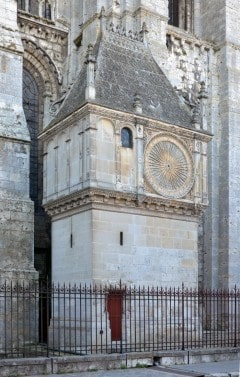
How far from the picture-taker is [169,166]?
18906mm

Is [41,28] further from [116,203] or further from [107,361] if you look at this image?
[107,361]

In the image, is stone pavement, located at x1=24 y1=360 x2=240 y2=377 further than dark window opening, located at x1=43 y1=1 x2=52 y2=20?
No

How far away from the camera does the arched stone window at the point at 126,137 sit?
18109 millimetres

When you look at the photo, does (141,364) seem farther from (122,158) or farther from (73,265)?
(122,158)

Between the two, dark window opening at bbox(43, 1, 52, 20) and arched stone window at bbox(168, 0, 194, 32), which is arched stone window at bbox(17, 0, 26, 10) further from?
arched stone window at bbox(168, 0, 194, 32)

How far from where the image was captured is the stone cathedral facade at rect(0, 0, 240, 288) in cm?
1750

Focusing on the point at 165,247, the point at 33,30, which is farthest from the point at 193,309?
the point at 33,30

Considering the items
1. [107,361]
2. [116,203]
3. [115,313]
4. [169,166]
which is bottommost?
[107,361]

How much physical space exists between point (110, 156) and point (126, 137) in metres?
0.93

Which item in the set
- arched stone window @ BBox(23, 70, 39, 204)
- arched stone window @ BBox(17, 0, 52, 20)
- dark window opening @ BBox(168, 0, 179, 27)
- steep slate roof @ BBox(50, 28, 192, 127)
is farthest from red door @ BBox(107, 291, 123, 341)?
dark window opening @ BBox(168, 0, 179, 27)

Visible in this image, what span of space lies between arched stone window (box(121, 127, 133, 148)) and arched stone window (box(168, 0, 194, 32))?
1083cm

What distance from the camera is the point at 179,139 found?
19203 millimetres

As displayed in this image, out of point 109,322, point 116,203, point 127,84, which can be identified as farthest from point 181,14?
point 109,322

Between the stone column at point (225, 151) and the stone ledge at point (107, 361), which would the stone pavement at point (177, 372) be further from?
the stone column at point (225, 151)
